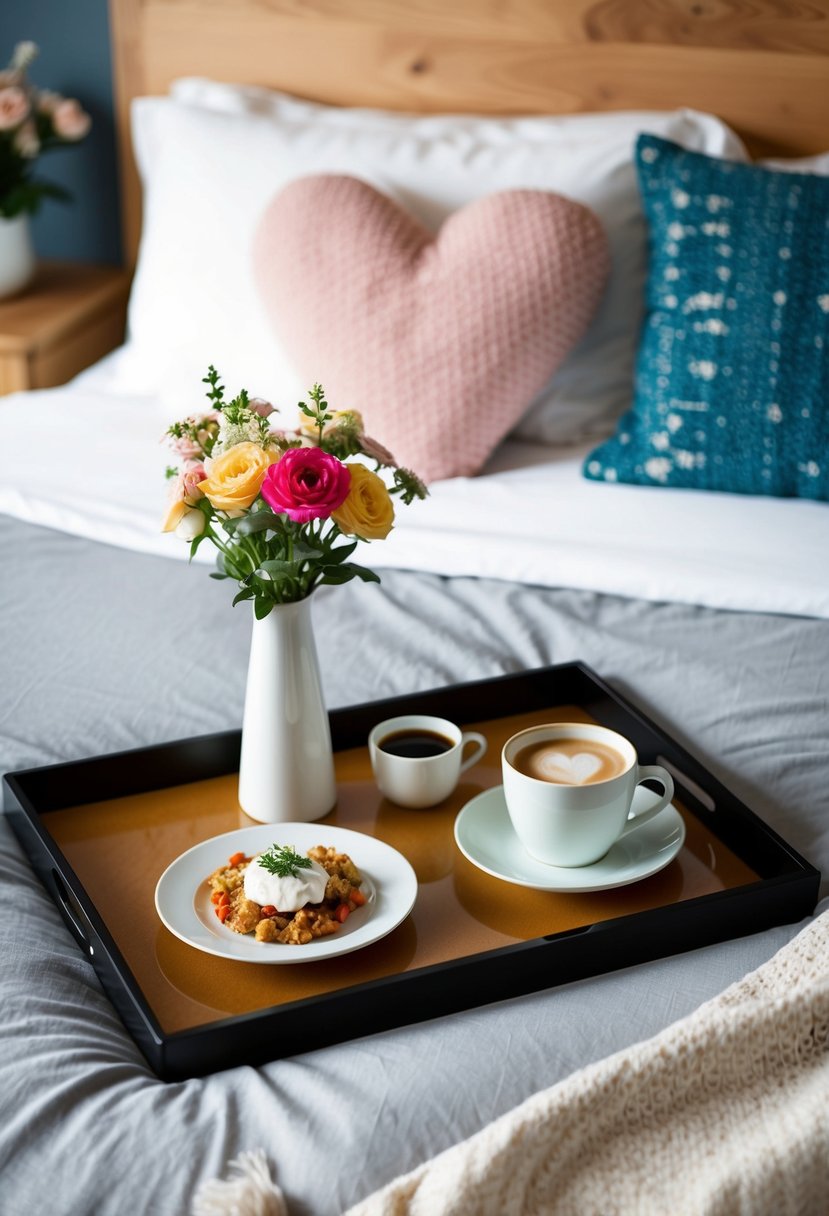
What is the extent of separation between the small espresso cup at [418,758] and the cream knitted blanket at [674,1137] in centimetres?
35

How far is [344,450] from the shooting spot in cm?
113

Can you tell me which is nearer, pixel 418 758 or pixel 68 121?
pixel 418 758

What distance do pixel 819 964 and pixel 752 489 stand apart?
3.18ft

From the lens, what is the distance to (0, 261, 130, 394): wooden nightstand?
2.29m

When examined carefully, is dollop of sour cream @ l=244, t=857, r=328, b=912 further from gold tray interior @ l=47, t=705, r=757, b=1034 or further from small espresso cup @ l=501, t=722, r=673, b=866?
small espresso cup @ l=501, t=722, r=673, b=866

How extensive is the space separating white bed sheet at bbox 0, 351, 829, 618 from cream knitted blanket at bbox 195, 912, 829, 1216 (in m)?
0.73

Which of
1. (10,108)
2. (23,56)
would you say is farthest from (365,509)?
(23,56)

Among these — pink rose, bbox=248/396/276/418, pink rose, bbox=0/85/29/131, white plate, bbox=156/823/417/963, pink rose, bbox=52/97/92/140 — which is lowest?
white plate, bbox=156/823/417/963

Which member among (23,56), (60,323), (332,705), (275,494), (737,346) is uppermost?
(23,56)

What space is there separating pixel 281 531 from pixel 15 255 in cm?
164

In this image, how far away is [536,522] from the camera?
1717 mm

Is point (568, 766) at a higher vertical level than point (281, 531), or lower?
lower

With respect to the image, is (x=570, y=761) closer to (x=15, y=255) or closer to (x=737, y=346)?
(x=737, y=346)

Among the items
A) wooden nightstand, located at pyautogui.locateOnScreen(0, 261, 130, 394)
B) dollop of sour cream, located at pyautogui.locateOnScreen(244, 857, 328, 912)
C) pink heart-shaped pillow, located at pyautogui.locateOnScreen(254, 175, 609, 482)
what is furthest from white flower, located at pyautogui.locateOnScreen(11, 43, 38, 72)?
dollop of sour cream, located at pyautogui.locateOnScreen(244, 857, 328, 912)
